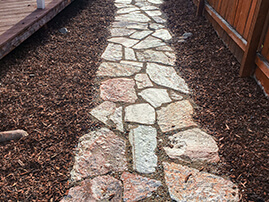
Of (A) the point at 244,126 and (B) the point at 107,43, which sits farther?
(B) the point at 107,43

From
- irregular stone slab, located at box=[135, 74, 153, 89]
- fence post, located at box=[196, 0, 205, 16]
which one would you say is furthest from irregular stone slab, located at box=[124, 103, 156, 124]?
fence post, located at box=[196, 0, 205, 16]

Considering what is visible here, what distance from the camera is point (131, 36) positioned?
5.45 metres

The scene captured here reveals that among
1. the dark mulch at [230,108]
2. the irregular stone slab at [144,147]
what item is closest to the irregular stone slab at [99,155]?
the irregular stone slab at [144,147]

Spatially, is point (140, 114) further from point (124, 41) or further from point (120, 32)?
point (120, 32)

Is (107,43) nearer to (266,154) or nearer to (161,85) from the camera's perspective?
(161,85)

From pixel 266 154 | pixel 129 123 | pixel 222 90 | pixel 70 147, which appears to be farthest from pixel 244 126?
pixel 70 147

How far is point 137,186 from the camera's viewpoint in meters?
2.37

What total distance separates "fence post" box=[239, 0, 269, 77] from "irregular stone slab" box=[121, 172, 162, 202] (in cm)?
203

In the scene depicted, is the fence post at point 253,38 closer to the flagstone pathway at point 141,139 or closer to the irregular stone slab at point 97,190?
the flagstone pathway at point 141,139

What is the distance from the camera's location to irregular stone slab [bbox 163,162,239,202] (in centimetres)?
227

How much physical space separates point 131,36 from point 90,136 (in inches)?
123

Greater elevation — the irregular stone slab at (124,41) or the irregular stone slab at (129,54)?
the irregular stone slab at (124,41)

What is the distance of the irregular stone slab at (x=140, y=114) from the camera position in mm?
3188

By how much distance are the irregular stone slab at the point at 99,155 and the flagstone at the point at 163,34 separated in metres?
3.09
